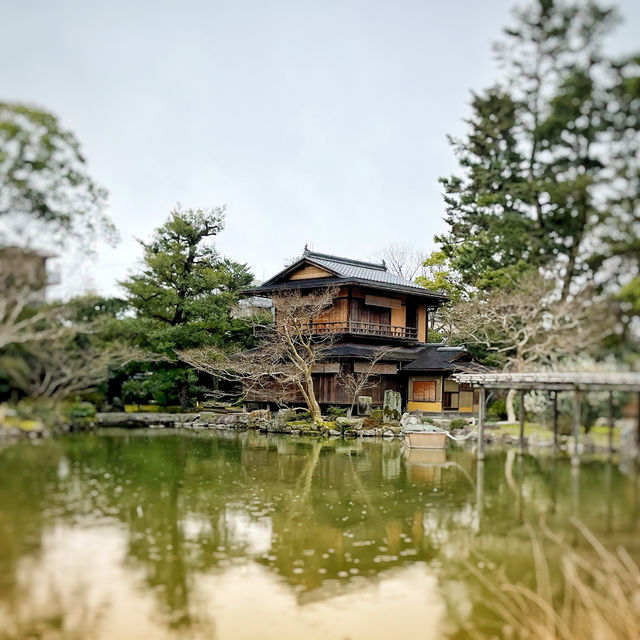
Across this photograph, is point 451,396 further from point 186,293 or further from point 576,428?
point 576,428

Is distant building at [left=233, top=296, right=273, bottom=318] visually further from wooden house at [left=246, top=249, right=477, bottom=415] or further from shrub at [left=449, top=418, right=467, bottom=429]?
shrub at [left=449, top=418, right=467, bottom=429]

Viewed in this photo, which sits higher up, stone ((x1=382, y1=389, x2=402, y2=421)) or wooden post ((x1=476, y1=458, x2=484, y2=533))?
stone ((x1=382, y1=389, x2=402, y2=421))

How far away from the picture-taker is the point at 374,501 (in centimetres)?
1257

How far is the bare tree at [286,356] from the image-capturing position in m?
24.6

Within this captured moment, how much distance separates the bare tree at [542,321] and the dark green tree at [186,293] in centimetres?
993

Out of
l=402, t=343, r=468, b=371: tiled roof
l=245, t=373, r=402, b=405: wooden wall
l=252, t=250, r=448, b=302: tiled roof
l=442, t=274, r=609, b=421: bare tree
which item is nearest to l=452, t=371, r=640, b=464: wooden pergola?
l=442, t=274, r=609, b=421: bare tree

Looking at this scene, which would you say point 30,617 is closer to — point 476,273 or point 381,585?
point 381,585

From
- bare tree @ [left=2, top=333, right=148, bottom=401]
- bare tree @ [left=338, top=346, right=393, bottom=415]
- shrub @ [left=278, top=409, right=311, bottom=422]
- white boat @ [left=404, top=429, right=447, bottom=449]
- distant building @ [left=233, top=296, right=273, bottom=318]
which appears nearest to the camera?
bare tree @ [left=2, top=333, right=148, bottom=401]

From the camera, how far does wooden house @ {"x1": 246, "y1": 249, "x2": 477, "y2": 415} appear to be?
86.8ft

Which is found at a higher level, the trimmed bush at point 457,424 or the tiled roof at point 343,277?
the tiled roof at point 343,277

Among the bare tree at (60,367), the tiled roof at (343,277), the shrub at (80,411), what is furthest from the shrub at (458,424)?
the shrub at (80,411)

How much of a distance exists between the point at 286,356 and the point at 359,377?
293 cm

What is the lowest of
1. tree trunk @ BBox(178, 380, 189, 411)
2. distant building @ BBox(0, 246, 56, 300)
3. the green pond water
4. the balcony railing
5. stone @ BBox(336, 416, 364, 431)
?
the green pond water

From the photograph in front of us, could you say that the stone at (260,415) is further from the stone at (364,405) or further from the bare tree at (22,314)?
the bare tree at (22,314)
